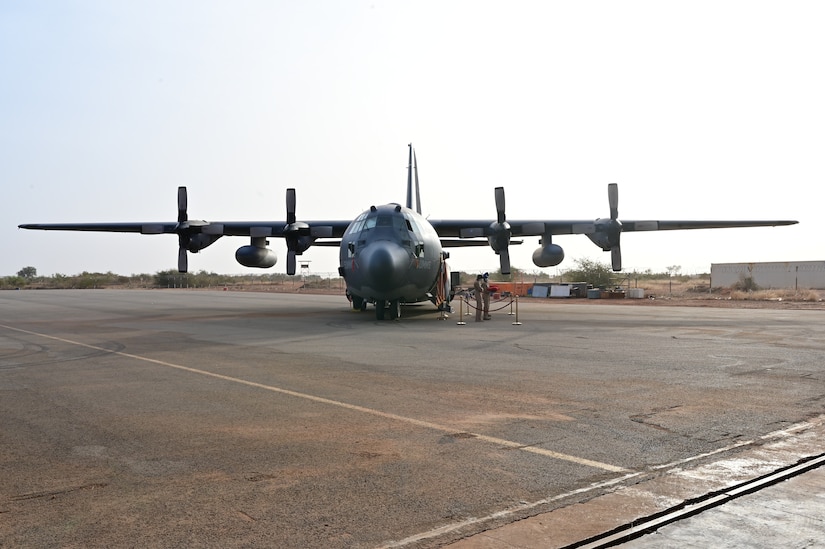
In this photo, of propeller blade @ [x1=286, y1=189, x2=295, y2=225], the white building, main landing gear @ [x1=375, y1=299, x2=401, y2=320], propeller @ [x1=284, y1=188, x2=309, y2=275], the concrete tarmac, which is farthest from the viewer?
the white building

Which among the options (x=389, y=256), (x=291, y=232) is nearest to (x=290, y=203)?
(x=291, y=232)

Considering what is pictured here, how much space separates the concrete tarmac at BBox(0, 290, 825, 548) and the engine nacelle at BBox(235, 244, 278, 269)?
1603 cm

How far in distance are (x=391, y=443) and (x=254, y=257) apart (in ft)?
81.8

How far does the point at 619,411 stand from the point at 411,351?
667cm

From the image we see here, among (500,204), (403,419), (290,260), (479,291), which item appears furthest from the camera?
(500,204)

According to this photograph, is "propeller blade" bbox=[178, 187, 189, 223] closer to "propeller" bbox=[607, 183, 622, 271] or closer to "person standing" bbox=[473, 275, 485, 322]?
"person standing" bbox=[473, 275, 485, 322]

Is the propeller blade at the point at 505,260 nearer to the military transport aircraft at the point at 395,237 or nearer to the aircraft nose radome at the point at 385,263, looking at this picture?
the military transport aircraft at the point at 395,237

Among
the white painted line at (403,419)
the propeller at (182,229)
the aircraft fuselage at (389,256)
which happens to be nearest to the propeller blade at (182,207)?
the propeller at (182,229)

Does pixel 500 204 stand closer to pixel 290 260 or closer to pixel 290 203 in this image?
pixel 290 203

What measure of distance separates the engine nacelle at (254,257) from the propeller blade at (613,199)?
15.3 metres

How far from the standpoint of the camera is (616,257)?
30.0 m

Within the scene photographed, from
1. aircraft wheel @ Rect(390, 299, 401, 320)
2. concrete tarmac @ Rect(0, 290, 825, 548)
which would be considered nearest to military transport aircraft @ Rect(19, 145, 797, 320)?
aircraft wheel @ Rect(390, 299, 401, 320)

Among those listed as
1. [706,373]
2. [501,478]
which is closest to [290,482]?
[501,478]

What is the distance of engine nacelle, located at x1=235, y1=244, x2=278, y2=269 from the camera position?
30.0 meters
